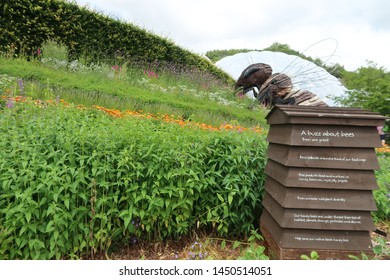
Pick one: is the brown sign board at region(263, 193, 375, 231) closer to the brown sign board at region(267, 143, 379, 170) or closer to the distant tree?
the brown sign board at region(267, 143, 379, 170)

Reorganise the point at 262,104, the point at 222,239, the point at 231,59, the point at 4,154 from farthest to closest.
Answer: the point at 231,59 → the point at 262,104 → the point at 222,239 → the point at 4,154

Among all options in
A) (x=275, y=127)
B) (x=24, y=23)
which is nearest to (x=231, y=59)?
(x=24, y=23)

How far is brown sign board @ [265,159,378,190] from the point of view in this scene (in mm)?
2508

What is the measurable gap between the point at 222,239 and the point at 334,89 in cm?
2011

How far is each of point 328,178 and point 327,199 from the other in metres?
0.17

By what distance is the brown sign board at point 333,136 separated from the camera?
8.20 feet

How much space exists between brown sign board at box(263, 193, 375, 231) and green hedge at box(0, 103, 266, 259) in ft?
1.63

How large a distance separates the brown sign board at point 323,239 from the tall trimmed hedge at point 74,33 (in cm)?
1057

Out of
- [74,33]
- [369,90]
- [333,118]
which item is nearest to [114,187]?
[333,118]

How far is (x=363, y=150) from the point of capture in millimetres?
2539

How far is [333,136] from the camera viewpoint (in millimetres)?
2516

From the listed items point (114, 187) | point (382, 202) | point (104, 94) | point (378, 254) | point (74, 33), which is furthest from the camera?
point (74, 33)

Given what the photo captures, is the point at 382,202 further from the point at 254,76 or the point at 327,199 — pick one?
the point at 254,76
